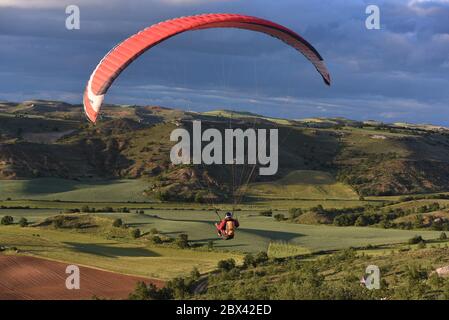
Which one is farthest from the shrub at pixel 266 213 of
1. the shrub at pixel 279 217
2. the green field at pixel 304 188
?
the green field at pixel 304 188

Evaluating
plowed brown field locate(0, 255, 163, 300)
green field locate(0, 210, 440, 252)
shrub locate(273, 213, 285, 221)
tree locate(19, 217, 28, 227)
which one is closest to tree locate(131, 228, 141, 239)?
green field locate(0, 210, 440, 252)

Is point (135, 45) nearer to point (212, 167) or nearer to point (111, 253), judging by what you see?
point (111, 253)

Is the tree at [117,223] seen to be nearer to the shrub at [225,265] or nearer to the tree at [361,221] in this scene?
the shrub at [225,265]

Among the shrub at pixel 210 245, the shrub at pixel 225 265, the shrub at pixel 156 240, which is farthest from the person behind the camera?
the shrub at pixel 156 240

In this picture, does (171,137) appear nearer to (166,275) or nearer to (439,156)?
(439,156)

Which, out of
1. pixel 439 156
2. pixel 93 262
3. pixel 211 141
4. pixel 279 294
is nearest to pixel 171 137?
pixel 211 141

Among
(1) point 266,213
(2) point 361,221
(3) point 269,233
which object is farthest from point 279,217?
(3) point 269,233
